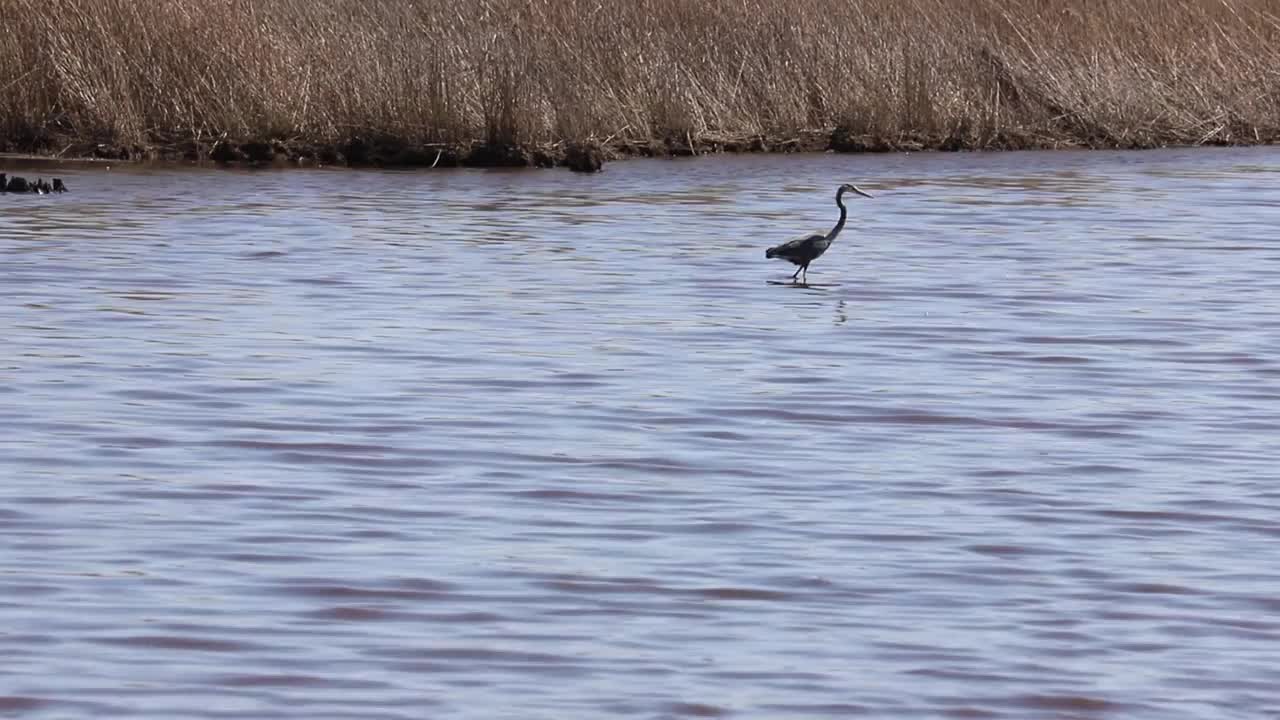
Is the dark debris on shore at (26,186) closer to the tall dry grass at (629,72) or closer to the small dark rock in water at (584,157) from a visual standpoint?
the tall dry grass at (629,72)

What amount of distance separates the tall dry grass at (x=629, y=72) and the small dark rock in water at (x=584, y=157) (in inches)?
8.0

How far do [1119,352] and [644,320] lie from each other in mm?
2103

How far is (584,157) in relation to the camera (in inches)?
686

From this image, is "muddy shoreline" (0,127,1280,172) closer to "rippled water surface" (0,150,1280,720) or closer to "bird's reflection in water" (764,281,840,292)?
"rippled water surface" (0,150,1280,720)

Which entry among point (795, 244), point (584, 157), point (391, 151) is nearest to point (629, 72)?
point (584, 157)

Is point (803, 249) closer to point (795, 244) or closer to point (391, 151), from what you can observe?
point (795, 244)

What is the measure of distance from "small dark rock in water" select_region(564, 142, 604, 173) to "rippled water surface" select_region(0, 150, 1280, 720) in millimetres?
3302

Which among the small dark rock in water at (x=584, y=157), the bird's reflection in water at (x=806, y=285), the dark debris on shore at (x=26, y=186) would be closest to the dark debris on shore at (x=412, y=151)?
the small dark rock in water at (x=584, y=157)

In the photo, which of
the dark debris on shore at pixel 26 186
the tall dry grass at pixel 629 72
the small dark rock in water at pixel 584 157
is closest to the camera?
the dark debris on shore at pixel 26 186

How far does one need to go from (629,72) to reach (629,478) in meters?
11.1

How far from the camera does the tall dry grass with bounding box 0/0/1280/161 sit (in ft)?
56.0

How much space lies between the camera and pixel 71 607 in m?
5.33

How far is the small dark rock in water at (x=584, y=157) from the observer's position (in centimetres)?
1742

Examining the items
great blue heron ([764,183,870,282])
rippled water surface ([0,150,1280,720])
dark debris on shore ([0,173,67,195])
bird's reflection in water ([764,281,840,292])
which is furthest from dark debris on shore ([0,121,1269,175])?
bird's reflection in water ([764,281,840,292])
